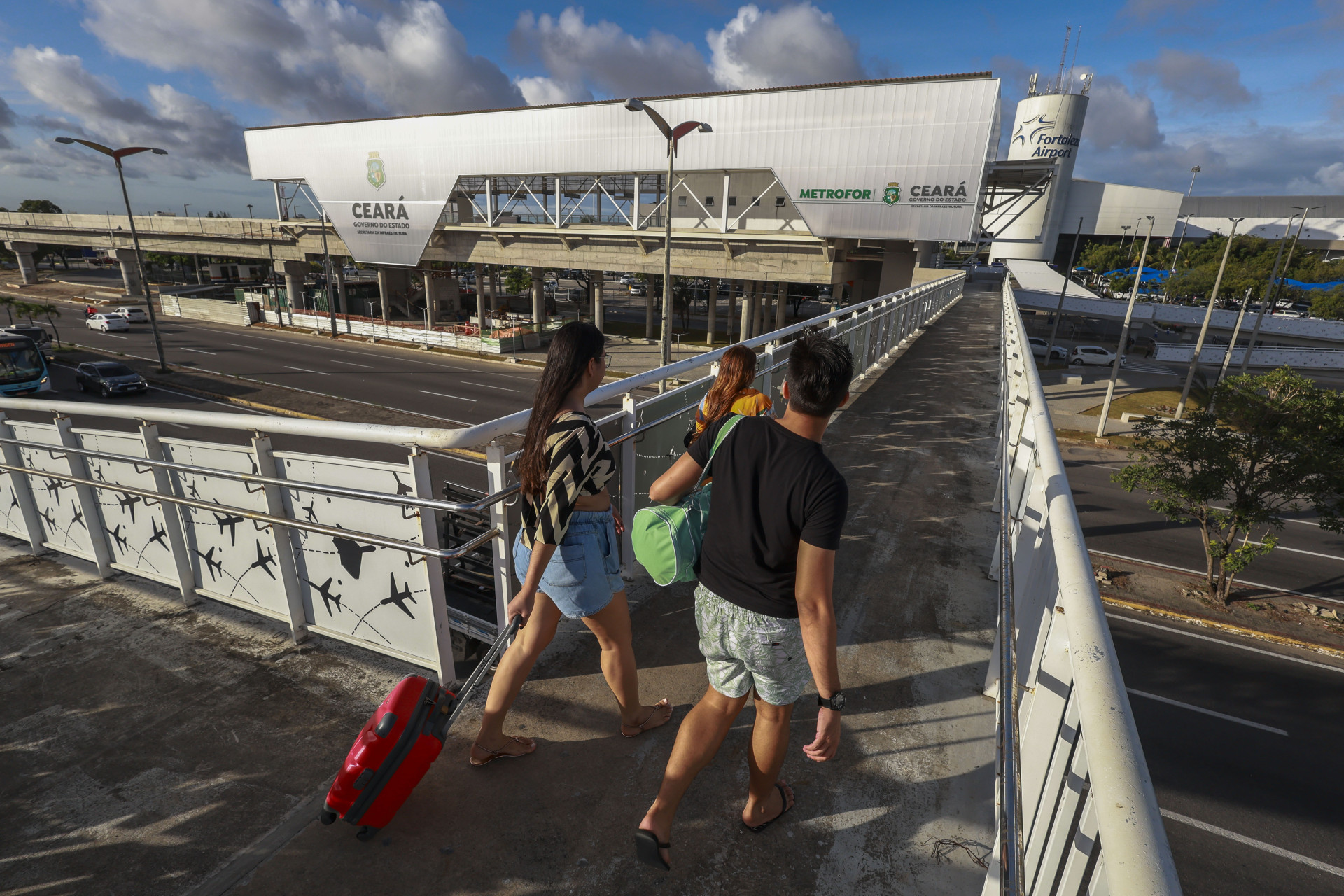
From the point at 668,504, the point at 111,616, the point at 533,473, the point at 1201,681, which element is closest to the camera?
the point at 533,473

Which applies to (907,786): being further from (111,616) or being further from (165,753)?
(111,616)

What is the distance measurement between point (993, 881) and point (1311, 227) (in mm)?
101107

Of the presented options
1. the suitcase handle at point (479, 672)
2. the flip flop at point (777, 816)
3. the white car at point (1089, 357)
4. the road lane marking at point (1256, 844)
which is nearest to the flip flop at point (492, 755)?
the suitcase handle at point (479, 672)

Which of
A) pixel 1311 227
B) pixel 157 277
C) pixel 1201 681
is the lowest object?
pixel 1201 681

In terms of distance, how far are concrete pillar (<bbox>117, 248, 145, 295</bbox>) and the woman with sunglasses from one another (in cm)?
6929

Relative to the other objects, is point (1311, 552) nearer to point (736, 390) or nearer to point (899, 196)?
point (899, 196)

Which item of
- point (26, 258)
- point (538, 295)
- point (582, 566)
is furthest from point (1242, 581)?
point (26, 258)

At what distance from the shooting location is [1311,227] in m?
67.5

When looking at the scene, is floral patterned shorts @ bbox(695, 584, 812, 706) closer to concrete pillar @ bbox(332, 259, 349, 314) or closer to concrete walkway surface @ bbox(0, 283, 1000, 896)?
concrete walkway surface @ bbox(0, 283, 1000, 896)

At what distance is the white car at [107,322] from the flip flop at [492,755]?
1788 inches

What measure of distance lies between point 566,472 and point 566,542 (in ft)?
1.08

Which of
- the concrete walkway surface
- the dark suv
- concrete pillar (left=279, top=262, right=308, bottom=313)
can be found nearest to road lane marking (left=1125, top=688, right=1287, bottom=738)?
the concrete walkway surface

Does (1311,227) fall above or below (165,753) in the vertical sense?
above

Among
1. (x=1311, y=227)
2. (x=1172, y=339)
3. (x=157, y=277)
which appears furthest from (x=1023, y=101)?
(x=157, y=277)
